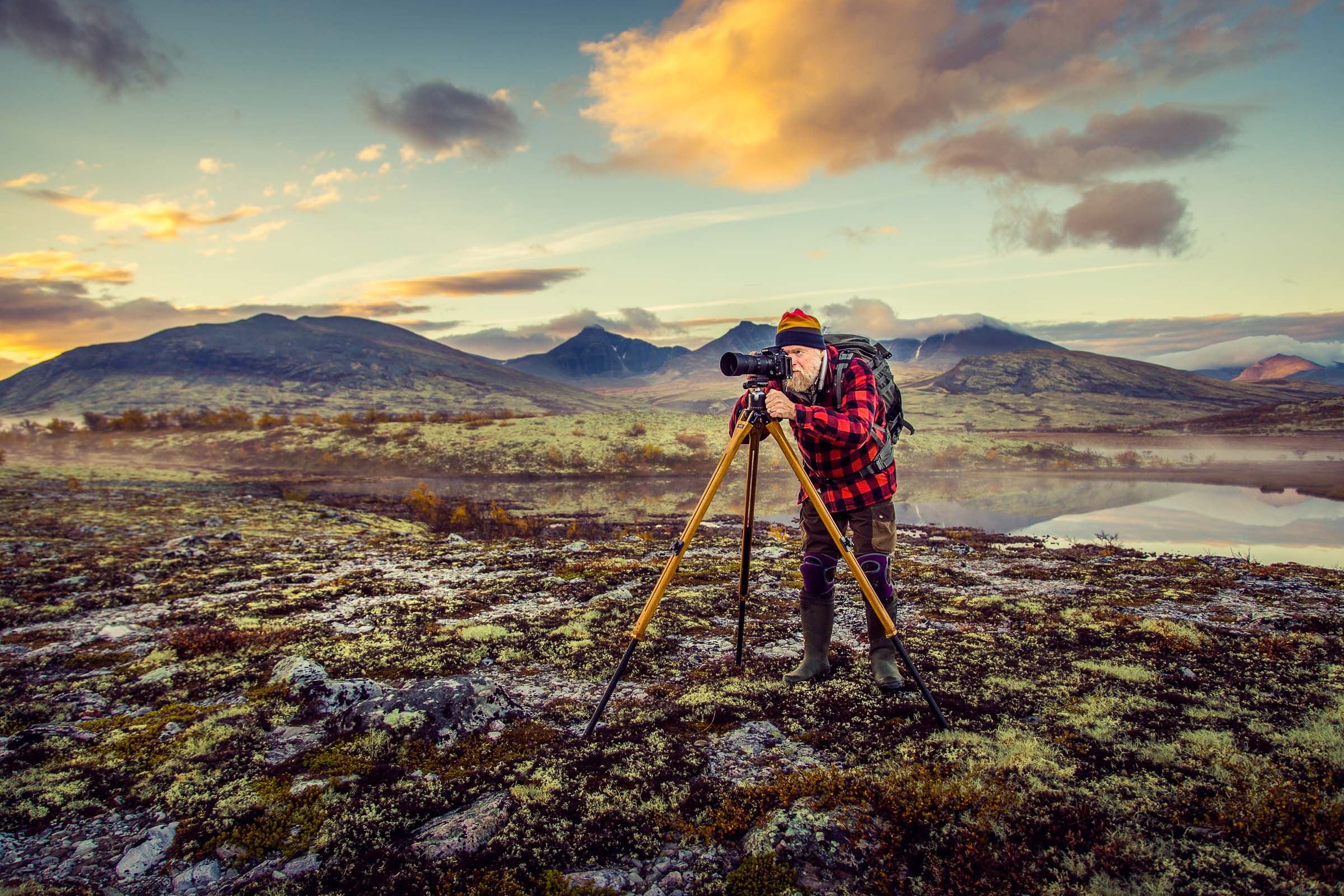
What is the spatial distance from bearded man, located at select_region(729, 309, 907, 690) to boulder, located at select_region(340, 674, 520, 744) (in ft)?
10.8

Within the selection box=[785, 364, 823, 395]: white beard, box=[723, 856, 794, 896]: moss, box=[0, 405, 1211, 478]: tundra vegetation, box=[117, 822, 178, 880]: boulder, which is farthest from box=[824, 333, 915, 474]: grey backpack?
box=[0, 405, 1211, 478]: tundra vegetation

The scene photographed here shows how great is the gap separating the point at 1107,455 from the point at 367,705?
64.5 metres

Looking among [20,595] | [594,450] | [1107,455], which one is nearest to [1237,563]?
[20,595]

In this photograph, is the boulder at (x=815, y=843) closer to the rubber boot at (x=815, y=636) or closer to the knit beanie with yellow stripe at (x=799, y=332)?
the rubber boot at (x=815, y=636)

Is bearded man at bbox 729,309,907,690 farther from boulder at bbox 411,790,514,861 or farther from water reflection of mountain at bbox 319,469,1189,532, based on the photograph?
water reflection of mountain at bbox 319,469,1189,532

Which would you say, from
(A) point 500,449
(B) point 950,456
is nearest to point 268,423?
(A) point 500,449

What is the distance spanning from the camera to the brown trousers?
19.0 feet

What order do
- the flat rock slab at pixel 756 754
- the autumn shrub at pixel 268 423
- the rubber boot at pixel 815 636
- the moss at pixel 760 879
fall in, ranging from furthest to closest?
the autumn shrub at pixel 268 423, the rubber boot at pixel 815 636, the flat rock slab at pixel 756 754, the moss at pixel 760 879

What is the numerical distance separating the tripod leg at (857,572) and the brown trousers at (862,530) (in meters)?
0.52

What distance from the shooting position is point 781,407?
16.7 ft

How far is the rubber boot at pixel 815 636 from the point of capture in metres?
6.13

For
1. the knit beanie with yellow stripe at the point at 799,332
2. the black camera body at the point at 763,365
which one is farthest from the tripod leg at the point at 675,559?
the knit beanie with yellow stripe at the point at 799,332

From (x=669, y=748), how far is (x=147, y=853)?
359cm

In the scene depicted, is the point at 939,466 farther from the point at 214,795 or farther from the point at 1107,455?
the point at 214,795
